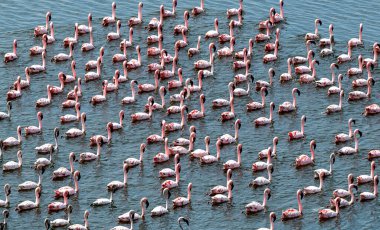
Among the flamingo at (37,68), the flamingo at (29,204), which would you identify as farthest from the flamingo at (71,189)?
the flamingo at (37,68)

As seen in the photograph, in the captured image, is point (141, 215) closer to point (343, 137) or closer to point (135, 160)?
point (135, 160)

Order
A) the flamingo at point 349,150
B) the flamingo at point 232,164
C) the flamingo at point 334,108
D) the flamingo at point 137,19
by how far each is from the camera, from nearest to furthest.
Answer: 1. the flamingo at point 232,164
2. the flamingo at point 349,150
3. the flamingo at point 334,108
4. the flamingo at point 137,19

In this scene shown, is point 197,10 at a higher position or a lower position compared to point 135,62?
higher

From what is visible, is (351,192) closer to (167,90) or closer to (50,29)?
(167,90)

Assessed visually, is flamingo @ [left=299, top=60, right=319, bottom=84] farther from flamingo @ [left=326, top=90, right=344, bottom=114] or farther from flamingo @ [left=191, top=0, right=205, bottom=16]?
flamingo @ [left=191, top=0, right=205, bottom=16]

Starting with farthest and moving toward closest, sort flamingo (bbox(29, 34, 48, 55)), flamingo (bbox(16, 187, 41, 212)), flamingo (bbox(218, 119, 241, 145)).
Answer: flamingo (bbox(29, 34, 48, 55)) → flamingo (bbox(218, 119, 241, 145)) → flamingo (bbox(16, 187, 41, 212))

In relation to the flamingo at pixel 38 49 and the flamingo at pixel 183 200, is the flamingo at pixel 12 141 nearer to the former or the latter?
the flamingo at pixel 183 200

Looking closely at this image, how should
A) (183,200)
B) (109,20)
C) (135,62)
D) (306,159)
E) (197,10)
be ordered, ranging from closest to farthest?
(183,200) → (306,159) → (135,62) → (109,20) → (197,10)

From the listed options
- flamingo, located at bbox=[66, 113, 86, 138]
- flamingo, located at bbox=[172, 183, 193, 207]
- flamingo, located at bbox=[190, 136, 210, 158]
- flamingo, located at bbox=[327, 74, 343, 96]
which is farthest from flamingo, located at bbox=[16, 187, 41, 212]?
flamingo, located at bbox=[327, 74, 343, 96]

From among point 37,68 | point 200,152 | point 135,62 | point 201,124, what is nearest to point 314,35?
point 135,62
